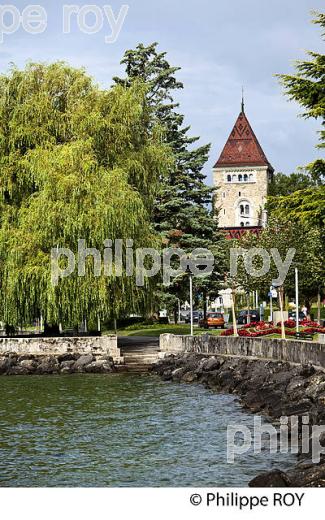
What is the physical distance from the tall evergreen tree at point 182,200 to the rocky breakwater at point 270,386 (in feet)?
52.0

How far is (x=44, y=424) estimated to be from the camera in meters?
26.1

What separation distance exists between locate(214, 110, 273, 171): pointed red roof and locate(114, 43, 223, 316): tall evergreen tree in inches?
3120

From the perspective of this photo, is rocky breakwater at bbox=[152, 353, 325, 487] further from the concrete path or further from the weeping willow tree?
the weeping willow tree

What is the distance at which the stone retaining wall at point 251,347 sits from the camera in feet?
97.6

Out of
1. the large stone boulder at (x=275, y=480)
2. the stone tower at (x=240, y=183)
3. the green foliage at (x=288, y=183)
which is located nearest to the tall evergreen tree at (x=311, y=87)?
the large stone boulder at (x=275, y=480)

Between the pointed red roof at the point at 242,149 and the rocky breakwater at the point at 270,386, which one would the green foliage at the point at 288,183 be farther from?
the rocky breakwater at the point at 270,386

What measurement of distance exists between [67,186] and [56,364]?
7.25 meters

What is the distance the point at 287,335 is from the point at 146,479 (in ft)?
68.8

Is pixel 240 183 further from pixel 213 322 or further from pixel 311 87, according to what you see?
pixel 311 87

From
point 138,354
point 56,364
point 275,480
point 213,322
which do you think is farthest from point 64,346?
point 275,480

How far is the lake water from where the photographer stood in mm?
18875

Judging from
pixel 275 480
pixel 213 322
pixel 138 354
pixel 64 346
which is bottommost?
pixel 275 480

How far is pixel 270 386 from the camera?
29359 mm
